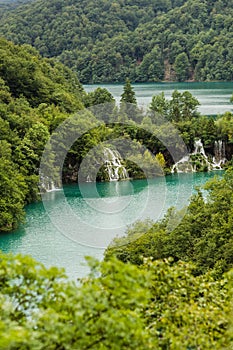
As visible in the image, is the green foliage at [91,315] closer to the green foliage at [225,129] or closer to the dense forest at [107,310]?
the dense forest at [107,310]

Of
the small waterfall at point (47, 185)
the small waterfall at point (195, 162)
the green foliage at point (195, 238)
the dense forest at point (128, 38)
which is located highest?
the dense forest at point (128, 38)

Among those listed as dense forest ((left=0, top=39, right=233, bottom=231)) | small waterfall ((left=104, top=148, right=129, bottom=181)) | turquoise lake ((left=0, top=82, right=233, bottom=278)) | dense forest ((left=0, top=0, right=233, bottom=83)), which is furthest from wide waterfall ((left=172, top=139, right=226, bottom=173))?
dense forest ((left=0, top=0, right=233, bottom=83))

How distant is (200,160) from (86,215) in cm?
1604

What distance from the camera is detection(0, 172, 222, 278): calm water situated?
77.6 ft

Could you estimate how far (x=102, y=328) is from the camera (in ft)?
21.8

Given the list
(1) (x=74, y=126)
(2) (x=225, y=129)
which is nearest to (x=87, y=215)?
(1) (x=74, y=126)

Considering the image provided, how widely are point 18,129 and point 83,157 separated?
178 inches

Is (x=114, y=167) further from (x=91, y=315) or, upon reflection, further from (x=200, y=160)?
(x=91, y=315)

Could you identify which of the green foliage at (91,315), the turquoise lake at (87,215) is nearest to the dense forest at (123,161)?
the green foliage at (91,315)

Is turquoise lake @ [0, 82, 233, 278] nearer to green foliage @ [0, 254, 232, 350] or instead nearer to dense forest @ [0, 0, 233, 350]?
dense forest @ [0, 0, 233, 350]

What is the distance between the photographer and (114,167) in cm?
4031

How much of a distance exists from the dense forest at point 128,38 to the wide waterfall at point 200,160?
7079 centimetres

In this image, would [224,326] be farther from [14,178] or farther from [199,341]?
[14,178]

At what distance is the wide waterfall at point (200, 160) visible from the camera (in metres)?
42.9
